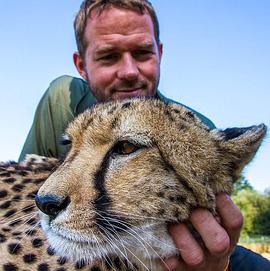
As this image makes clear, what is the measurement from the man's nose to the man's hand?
0.98 metres

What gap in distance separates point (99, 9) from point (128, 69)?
385 millimetres

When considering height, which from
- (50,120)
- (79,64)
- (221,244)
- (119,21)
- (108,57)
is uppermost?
(119,21)

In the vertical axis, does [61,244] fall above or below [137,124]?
below

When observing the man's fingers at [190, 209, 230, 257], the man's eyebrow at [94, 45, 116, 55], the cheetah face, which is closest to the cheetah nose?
the cheetah face

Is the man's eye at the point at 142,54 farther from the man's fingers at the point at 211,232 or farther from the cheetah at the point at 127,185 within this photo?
the man's fingers at the point at 211,232

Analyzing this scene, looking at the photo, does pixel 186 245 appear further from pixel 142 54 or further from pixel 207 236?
pixel 142 54

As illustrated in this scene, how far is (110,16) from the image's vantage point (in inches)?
97.5

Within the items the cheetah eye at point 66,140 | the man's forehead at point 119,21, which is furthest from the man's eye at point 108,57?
the cheetah eye at point 66,140

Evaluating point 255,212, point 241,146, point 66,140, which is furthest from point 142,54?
point 255,212

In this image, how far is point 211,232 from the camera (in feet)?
4.68

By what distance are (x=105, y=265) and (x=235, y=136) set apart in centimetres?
51

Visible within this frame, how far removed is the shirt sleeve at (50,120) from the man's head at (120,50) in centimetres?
22

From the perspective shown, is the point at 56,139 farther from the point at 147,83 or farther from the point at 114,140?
the point at 114,140

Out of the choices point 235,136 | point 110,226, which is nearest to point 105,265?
point 110,226
